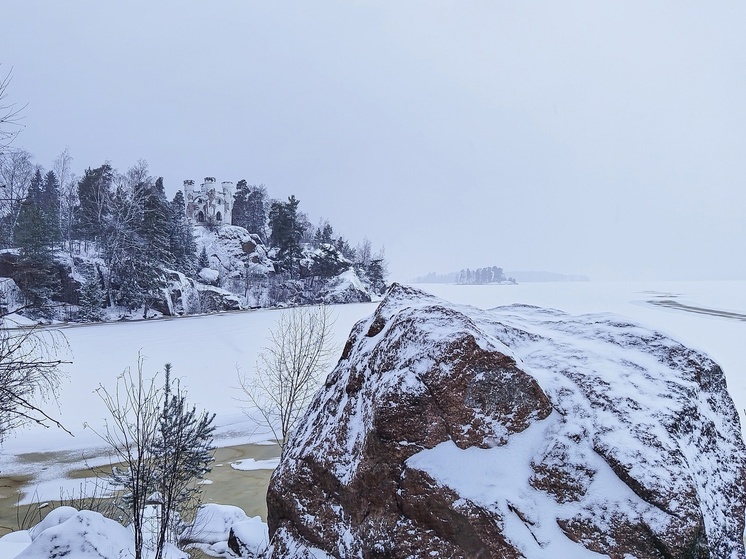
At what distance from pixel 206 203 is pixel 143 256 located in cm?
2319

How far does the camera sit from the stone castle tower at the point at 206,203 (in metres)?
60.2

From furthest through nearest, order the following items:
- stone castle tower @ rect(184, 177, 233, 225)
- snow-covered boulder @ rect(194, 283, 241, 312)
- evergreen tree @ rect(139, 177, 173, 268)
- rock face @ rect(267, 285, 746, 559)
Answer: stone castle tower @ rect(184, 177, 233, 225), snow-covered boulder @ rect(194, 283, 241, 312), evergreen tree @ rect(139, 177, 173, 268), rock face @ rect(267, 285, 746, 559)

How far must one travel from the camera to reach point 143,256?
128 feet

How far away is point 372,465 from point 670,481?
203 cm

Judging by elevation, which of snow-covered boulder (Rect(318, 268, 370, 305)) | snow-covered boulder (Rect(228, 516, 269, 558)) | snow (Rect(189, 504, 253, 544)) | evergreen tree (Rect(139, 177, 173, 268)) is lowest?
snow (Rect(189, 504, 253, 544))

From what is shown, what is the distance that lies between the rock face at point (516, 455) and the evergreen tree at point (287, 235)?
4828cm

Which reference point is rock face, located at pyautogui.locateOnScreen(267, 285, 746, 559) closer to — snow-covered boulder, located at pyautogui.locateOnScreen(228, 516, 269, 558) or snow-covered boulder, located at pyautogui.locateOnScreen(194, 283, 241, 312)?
snow-covered boulder, located at pyautogui.locateOnScreen(228, 516, 269, 558)

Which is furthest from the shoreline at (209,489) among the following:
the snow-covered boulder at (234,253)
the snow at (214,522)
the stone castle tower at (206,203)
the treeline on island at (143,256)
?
the stone castle tower at (206,203)

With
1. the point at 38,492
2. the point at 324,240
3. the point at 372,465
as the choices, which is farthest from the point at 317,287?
the point at 372,465

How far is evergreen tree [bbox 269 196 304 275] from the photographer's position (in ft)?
170

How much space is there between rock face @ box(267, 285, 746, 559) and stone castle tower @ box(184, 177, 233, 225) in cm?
5944

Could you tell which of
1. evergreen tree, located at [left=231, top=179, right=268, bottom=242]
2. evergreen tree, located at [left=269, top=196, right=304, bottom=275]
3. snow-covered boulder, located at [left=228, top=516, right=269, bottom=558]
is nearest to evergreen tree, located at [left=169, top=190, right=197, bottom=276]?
evergreen tree, located at [left=269, top=196, right=304, bottom=275]

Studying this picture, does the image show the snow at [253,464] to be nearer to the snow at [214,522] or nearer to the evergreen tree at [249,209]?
the snow at [214,522]

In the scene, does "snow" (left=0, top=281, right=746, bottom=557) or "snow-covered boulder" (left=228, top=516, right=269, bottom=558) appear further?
"snow" (left=0, top=281, right=746, bottom=557)
